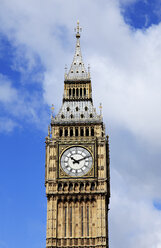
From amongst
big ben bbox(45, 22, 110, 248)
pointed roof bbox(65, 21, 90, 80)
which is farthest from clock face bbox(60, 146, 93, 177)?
pointed roof bbox(65, 21, 90, 80)

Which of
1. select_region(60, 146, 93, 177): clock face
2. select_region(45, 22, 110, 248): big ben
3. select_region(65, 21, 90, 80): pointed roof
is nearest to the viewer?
select_region(45, 22, 110, 248): big ben

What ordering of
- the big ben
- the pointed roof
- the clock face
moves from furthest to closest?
the pointed roof < the clock face < the big ben

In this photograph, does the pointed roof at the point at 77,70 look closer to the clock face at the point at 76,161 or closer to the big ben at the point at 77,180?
the big ben at the point at 77,180

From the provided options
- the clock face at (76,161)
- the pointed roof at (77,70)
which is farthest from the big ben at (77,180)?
the pointed roof at (77,70)

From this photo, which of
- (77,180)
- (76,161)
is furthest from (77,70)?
(77,180)

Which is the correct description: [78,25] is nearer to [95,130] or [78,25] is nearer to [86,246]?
[95,130]

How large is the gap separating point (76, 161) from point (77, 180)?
Answer: 2.40 meters

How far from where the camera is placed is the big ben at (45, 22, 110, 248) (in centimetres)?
7462

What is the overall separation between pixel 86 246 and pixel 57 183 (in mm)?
8173

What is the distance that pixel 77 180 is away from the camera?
76.8m

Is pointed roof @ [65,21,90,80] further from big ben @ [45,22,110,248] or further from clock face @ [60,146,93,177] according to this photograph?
clock face @ [60,146,93,177]

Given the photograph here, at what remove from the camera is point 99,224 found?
7469cm

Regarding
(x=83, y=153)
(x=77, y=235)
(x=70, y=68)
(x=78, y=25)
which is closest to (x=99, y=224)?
(x=77, y=235)

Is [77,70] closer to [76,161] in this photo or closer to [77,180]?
[76,161]
